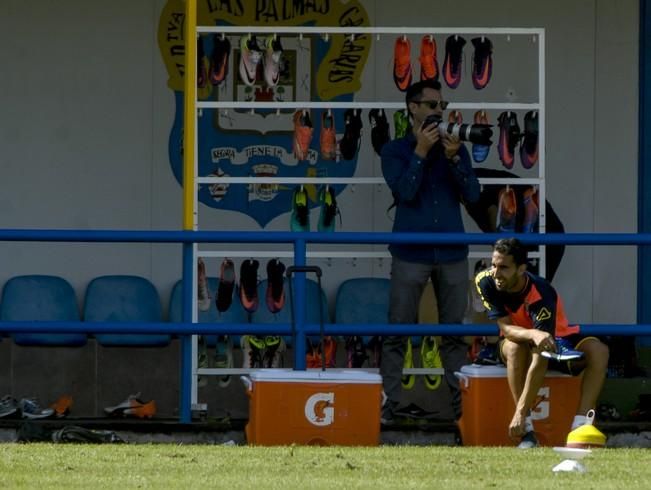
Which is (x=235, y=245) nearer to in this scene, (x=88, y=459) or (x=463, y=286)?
(x=463, y=286)

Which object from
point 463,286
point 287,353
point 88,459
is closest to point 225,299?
point 287,353

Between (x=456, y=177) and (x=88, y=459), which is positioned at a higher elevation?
(x=456, y=177)

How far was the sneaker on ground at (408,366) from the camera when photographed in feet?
40.2

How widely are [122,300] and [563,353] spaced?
346 centimetres

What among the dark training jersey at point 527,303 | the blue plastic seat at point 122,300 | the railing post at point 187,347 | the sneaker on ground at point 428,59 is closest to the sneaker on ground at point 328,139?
the sneaker on ground at point 428,59

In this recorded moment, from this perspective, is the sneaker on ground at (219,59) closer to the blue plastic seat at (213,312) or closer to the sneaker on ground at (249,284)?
the sneaker on ground at (249,284)

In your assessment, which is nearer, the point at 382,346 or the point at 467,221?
the point at 382,346

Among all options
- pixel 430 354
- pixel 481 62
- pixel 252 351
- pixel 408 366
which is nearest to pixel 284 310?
pixel 252 351

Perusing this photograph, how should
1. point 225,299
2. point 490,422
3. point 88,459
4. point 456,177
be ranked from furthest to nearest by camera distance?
point 225,299 → point 456,177 → point 490,422 → point 88,459

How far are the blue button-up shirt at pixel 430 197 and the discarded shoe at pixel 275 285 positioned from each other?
3.12ft

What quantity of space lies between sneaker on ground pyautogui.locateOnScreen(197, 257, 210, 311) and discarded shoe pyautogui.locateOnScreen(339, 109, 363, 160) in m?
1.12

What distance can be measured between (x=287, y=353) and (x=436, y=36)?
2.29 m

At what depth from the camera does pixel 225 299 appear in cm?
1230

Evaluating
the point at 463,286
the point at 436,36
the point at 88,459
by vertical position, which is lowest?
the point at 88,459
